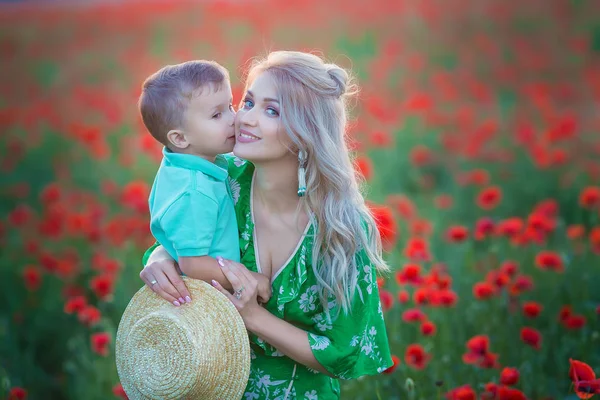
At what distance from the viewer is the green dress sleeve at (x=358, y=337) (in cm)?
275

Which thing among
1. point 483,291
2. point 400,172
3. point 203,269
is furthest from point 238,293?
point 400,172

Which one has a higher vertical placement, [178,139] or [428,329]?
[178,139]

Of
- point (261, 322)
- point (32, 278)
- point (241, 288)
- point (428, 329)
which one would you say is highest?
point (241, 288)

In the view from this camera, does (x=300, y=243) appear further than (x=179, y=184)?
Yes

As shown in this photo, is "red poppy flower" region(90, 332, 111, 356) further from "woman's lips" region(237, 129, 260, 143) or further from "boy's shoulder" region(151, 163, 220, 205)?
"woman's lips" region(237, 129, 260, 143)

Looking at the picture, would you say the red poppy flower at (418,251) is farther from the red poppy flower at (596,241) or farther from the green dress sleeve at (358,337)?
the green dress sleeve at (358,337)

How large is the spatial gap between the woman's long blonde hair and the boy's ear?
0.31 meters

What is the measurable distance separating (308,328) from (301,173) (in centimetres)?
51

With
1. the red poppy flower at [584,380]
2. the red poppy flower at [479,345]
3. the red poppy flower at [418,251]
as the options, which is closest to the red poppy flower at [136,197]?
the red poppy flower at [418,251]

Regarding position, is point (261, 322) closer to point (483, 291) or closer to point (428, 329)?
point (428, 329)

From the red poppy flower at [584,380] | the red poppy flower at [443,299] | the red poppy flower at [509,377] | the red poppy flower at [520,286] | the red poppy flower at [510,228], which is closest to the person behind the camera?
the red poppy flower at [584,380]

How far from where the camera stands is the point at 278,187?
2902 millimetres

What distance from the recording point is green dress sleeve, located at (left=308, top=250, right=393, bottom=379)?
2.75m

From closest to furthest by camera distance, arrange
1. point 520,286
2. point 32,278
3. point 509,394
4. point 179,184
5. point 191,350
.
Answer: point 191,350 → point 179,184 → point 509,394 → point 520,286 → point 32,278
